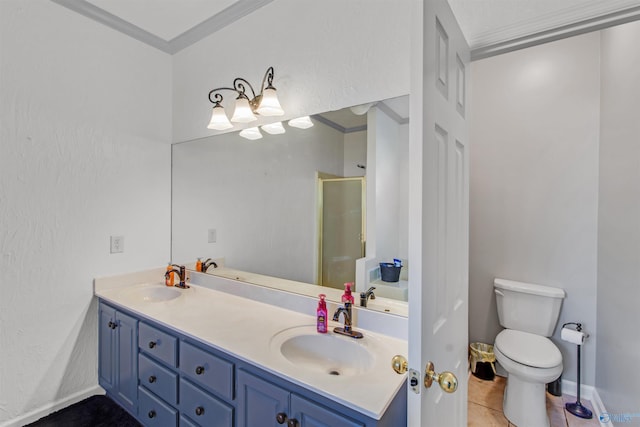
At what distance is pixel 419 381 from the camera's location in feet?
2.51

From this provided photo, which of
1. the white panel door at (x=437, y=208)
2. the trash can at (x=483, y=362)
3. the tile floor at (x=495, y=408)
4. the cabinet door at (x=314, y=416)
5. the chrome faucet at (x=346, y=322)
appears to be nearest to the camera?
the white panel door at (x=437, y=208)

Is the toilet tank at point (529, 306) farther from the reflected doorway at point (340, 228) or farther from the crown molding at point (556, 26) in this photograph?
the crown molding at point (556, 26)

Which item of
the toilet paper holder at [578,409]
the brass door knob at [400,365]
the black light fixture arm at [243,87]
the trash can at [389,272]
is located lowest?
the toilet paper holder at [578,409]

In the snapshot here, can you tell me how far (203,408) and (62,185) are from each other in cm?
158

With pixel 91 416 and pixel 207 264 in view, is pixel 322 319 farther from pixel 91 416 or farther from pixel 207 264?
pixel 91 416

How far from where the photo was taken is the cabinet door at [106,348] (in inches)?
71.2

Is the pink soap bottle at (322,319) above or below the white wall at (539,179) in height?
below

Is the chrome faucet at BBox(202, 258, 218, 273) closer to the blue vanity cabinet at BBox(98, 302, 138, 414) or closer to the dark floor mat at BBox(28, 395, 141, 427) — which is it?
the blue vanity cabinet at BBox(98, 302, 138, 414)

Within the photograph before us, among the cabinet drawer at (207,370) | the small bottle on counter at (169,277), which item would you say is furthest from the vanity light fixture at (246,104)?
the cabinet drawer at (207,370)

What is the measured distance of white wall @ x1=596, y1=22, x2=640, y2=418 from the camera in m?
1.52

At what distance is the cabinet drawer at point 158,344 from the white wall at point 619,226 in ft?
7.54

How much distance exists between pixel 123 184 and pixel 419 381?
2.21 metres

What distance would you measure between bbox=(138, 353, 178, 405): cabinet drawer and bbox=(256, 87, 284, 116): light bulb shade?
1.46 meters

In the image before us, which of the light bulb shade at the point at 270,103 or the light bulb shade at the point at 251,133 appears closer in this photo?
the light bulb shade at the point at 270,103
